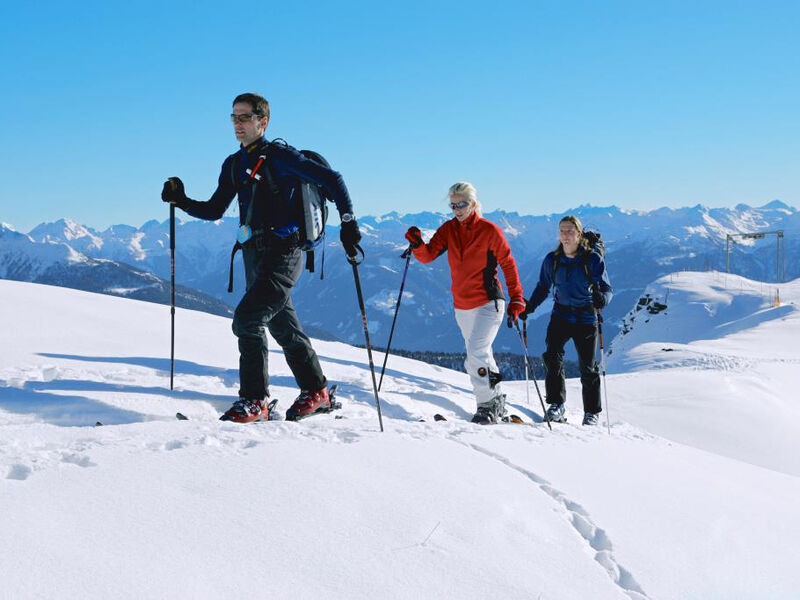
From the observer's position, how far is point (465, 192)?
26.1ft

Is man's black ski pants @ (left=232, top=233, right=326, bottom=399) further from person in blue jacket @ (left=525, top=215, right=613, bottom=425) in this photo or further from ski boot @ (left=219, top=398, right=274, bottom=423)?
person in blue jacket @ (left=525, top=215, right=613, bottom=425)

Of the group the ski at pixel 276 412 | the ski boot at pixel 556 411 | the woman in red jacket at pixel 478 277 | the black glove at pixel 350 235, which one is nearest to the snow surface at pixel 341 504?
the ski at pixel 276 412

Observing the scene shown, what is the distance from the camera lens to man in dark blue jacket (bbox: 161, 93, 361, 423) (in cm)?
591

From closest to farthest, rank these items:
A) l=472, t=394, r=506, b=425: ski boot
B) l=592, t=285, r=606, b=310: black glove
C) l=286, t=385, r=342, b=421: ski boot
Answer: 1. l=286, t=385, r=342, b=421: ski boot
2. l=472, t=394, r=506, b=425: ski boot
3. l=592, t=285, r=606, b=310: black glove

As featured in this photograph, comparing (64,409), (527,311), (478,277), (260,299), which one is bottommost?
(64,409)

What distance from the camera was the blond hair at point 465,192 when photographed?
7.94m

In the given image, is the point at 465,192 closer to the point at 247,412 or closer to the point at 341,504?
the point at 247,412

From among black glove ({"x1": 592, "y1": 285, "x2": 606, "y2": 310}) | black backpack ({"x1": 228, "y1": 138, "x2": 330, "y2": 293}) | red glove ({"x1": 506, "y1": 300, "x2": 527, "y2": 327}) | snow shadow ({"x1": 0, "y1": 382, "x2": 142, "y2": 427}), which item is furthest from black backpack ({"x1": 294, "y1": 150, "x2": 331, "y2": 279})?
black glove ({"x1": 592, "y1": 285, "x2": 606, "y2": 310})

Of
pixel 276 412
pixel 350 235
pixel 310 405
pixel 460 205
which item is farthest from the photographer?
pixel 460 205

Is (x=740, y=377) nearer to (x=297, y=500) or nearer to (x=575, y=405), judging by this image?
(x=575, y=405)

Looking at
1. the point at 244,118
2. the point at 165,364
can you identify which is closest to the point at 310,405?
the point at 165,364

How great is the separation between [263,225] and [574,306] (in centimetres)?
498

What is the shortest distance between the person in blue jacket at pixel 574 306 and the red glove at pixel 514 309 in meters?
0.85

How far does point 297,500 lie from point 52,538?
1.23m
